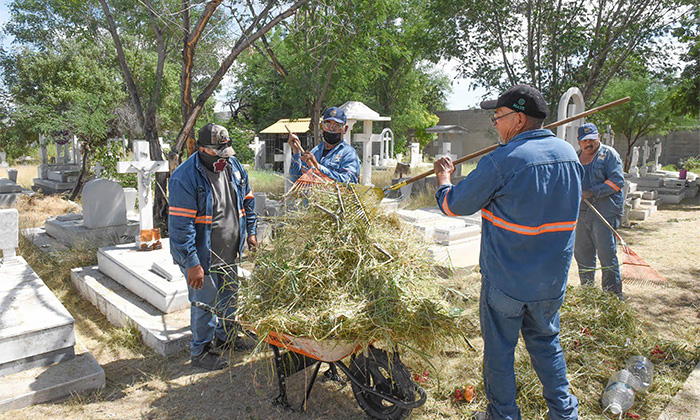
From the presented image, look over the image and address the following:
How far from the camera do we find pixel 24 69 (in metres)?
18.3

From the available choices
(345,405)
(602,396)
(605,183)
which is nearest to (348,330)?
(345,405)

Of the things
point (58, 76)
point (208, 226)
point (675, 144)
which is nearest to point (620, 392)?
point (208, 226)

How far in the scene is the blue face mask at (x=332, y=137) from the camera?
426 centimetres

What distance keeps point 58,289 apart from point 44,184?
35.9 feet

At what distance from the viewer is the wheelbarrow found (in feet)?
8.13

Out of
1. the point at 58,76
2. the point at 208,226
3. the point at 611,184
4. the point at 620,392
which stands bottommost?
the point at 620,392

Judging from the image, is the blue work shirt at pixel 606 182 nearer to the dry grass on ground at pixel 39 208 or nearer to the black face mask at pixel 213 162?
the black face mask at pixel 213 162

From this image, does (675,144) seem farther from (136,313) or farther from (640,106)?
(136,313)

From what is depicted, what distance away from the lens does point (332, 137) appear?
4.29 metres

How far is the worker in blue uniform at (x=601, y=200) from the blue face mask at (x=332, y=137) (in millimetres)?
2436

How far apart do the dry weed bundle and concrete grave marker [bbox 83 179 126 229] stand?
5580mm

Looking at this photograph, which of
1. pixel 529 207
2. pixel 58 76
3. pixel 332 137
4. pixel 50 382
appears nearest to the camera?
pixel 529 207

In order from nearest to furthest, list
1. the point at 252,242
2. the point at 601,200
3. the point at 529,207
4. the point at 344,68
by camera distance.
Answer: the point at 529,207, the point at 252,242, the point at 601,200, the point at 344,68

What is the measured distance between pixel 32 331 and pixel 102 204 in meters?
4.43
